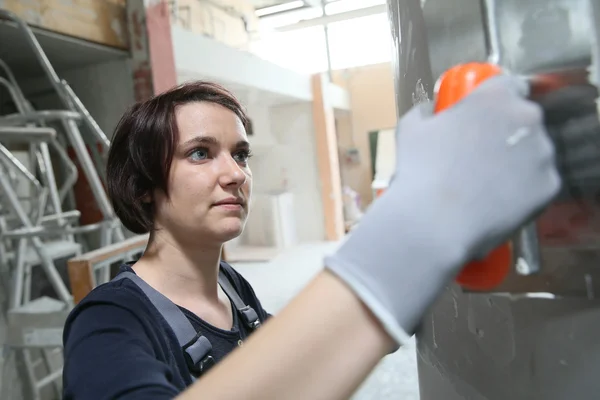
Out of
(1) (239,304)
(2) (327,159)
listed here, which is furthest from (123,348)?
(2) (327,159)

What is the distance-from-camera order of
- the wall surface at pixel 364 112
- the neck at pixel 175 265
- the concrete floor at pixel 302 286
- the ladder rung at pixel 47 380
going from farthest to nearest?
the wall surface at pixel 364 112 → the concrete floor at pixel 302 286 → the ladder rung at pixel 47 380 → the neck at pixel 175 265

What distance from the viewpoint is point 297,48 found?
5.95 meters

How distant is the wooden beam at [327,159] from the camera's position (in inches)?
189

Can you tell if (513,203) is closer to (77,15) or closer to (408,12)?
(408,12)

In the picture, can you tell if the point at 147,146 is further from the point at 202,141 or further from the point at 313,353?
the point at 313,353

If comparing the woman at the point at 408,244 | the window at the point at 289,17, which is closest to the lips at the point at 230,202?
the woman at the point at 408,244

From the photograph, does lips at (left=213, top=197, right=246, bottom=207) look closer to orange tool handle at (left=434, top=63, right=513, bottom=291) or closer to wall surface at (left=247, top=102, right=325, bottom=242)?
orange tool handle at (left=434, top=63, right=513, bottom=291)

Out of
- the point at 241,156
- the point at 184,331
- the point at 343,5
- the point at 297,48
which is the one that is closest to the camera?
the point at 184,331

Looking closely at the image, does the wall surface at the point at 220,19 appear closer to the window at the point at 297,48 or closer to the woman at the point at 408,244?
the window at the point at 297,48

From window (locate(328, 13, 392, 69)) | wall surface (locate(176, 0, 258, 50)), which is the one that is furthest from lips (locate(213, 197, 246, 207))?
window (locate(328, 13, 392, 69))

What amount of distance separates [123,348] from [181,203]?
10.6 inches

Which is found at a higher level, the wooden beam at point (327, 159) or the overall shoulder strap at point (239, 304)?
the wooden beam at point (327, 159)

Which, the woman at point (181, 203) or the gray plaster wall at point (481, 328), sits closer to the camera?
the gray plaster wall at point (481, 328)

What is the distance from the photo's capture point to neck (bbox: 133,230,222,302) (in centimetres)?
73
